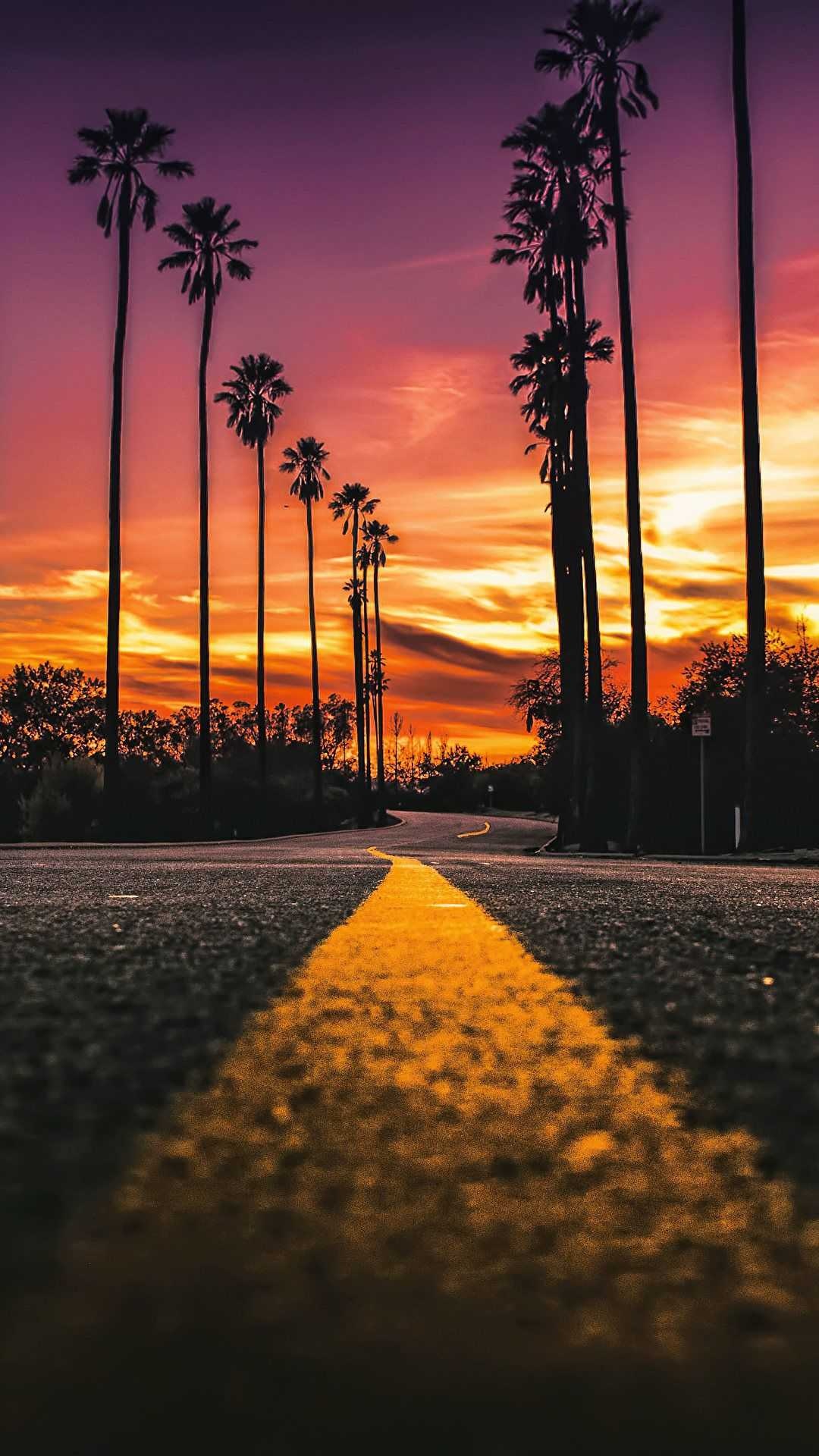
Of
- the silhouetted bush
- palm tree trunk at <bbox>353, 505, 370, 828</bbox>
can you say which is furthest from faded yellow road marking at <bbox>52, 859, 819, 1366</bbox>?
palm tree trunk at <bbox>353, 505, 370, 828</bbox>

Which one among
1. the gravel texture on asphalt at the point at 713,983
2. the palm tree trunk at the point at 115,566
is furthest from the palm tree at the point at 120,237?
the gravel texture on asphalt at the point at 713,983

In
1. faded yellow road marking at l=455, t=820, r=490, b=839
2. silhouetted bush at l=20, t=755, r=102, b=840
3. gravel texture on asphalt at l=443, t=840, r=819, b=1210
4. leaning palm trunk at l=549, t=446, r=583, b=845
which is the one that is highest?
leaning palm trunk at l=549, t=446, r=583, b=845

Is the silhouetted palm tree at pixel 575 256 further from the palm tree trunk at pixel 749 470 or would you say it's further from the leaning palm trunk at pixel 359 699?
the leaning palm trunk at pixel 359 699

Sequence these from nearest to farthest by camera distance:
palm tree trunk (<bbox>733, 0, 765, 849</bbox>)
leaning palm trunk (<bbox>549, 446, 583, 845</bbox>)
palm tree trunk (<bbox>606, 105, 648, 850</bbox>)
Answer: palm tree trunk (<bbox>733, 0, 765, 849</bbox>)
palm tree trunk (<bbox>606, 105, 648, 850</bbox>)
leaning palm trunk (<bbox>549, 446, 583, 845</bbox>)

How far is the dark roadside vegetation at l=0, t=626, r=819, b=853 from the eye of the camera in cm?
4122

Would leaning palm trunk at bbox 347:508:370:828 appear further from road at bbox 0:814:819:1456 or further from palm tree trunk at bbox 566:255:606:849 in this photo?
A: road at bbox 0:814:819:1456

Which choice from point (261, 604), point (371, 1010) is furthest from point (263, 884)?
point (261, 604)

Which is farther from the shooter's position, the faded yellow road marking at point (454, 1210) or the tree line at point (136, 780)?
the tree line at point (136, 780)

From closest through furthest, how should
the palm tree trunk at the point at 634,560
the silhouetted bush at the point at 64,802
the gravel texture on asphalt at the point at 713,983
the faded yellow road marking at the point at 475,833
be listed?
1. the gravel texture on asphalt at the point at 713,983
2. the palm tree trunk at the point at 634,560
3. the silhouetted bush at the point at 64,802
4. the faded yellow road marking at the point at 475,833

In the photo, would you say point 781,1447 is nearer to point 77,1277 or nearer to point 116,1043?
point 77,1277

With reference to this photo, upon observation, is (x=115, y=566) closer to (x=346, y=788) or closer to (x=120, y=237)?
(x=120, y=237)

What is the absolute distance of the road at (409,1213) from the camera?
3.81ft

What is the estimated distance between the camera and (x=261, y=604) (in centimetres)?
7075

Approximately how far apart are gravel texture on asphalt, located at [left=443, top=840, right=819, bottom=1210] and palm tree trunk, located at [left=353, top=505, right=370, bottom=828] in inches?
2968
